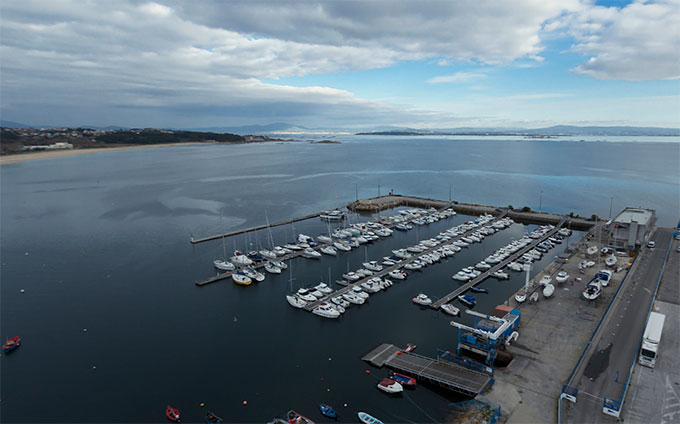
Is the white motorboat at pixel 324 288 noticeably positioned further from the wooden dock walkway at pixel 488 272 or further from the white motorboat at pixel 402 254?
the white motorboat at pixel 402 254

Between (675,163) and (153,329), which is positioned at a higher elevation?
(675,163)

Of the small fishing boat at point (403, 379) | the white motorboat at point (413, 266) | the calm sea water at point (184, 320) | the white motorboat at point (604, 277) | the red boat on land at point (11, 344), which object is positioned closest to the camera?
the calm sea water at point (184, 320)

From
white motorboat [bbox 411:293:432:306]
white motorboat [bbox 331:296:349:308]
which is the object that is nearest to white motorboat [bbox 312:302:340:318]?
white motorboat [bbox 331:296:349:308]

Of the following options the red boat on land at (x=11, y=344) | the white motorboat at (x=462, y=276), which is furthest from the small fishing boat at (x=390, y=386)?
the red boat on land at (x=11, y=344)

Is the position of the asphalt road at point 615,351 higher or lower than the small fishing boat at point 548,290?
lower

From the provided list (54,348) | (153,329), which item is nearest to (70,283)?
(54,348)

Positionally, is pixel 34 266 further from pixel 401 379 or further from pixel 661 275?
pixel 661 275

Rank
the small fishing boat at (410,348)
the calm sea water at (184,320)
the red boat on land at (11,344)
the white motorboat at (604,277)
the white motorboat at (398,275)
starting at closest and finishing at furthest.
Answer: the calm sea water at (184,320) < the small fishing boat at (410,348) < the red boat on land at (11,344) < the white motorboat at (604,277) < the white motorboat at (398,275)

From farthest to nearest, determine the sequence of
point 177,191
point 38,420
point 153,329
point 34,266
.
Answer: point 177,191 → point 34,266 → point 153,329 → point 38,420
